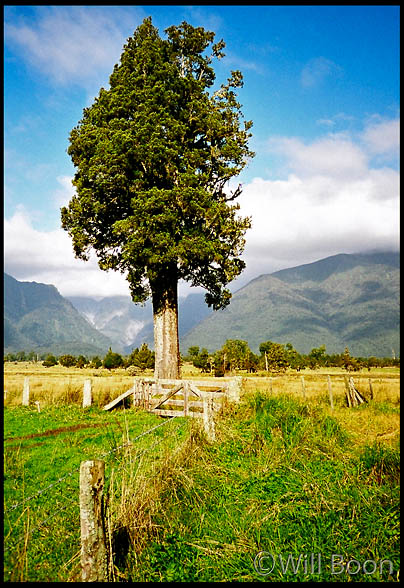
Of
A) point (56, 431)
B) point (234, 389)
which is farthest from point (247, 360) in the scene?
point (56, 431)

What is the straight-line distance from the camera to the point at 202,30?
1844cm

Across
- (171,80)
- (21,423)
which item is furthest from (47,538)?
(171,80)

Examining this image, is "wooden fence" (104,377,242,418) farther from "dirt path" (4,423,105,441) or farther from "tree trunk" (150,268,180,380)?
"dirt path" (4,423,105,441)

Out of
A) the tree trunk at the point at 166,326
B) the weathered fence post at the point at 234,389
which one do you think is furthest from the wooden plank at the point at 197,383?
the tree trunk at the point at 166,326

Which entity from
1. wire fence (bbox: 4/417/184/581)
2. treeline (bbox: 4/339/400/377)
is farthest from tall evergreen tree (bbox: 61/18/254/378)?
treeline (bbox: 4/339/400/377)

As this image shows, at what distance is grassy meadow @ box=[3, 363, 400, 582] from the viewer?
4109 mm

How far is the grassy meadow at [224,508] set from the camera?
4.11 metres

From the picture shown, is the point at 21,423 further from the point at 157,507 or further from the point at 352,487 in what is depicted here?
the point at 352,487

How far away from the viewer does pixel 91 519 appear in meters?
3.58

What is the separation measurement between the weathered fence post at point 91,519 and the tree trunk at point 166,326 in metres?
13.2

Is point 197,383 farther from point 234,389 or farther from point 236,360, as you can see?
point 236,360

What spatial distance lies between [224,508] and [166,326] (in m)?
12.0

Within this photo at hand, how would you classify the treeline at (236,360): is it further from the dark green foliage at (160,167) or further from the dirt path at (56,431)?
the dirt path at (56,431)

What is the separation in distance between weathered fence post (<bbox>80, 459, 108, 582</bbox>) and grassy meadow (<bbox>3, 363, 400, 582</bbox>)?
0.18 meters
